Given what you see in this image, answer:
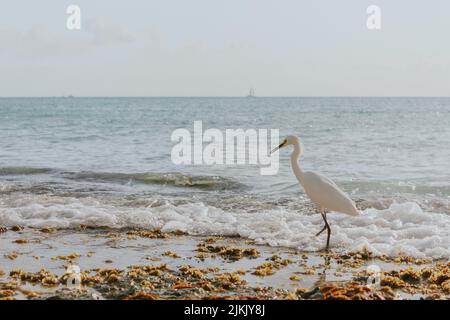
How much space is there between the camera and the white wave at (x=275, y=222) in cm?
861

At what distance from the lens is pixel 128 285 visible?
6.14 m

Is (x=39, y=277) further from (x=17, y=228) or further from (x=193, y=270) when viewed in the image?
(x=17, y=228)

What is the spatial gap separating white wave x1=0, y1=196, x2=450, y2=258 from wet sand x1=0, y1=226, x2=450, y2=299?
0.42 meters

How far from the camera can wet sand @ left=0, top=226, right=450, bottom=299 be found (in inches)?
234

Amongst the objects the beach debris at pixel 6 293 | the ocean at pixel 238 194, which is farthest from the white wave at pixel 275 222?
the beach debris at pixel 6 293

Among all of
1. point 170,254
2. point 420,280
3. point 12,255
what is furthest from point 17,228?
point 420,280

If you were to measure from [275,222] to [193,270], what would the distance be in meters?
3.27

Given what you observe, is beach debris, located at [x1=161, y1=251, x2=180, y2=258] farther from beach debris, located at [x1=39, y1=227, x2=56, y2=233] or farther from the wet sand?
beach debris, located at [x1=39, y1=227, x2=56, y2=233]

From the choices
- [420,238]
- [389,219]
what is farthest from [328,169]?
[420,238]

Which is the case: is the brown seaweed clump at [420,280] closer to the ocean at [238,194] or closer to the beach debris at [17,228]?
the ocean at [238,194]

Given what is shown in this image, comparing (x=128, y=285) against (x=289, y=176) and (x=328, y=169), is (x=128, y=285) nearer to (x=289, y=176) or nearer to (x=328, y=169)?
(x=289, y=176)

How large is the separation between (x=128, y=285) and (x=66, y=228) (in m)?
4.02

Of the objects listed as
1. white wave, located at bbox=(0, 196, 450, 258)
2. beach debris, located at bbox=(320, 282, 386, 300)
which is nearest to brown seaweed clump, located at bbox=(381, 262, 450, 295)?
beach debris, located at bbox=(320, 282, 386, 300)
